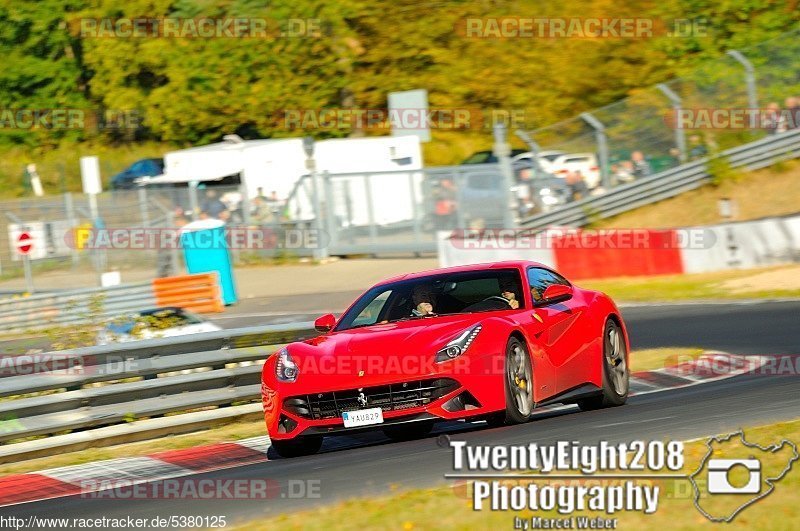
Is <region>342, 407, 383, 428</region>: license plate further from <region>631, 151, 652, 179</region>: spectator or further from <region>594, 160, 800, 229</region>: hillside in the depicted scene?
<region>631, 151, 652, 179</region>: spectator

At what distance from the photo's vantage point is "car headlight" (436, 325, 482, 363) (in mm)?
9578

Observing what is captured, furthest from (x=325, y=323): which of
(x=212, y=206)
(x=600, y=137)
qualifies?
(x=212, y=206)

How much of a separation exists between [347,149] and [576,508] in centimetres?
3062

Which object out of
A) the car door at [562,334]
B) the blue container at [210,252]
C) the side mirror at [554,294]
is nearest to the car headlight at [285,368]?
the car door at [562,334]

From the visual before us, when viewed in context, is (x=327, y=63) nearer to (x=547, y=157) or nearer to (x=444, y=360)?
(x=547, y=157)

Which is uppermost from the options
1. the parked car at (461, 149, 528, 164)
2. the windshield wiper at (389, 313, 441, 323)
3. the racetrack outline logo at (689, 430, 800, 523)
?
the parked car at (461, 149, 528, 164)

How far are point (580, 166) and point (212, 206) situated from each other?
30.5 ft

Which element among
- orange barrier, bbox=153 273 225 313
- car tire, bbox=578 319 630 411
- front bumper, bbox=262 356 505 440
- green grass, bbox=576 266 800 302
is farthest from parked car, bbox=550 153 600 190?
front bumper, bbox=262 356 505 440

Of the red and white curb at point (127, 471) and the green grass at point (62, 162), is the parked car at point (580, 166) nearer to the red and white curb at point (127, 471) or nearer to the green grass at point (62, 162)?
the red and white curb at point (127, 471)

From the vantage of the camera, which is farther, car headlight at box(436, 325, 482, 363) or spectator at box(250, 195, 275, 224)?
spectator at box(250, 195, 275, 224)

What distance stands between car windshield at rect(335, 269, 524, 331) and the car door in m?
0.19

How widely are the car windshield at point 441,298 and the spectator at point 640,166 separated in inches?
824

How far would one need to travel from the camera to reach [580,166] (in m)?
31.1

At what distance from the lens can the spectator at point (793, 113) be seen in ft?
101
